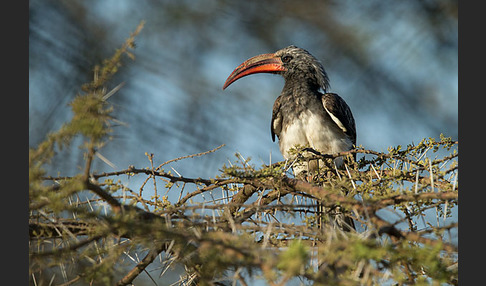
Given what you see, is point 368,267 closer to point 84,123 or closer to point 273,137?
point 84,123

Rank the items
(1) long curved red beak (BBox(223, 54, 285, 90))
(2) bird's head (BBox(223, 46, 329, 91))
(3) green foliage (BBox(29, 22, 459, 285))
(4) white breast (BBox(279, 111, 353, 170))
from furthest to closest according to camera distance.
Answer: (1) long curved red beak (BBox(223, 54, 285, 90))
(2) bird's head (BBox(223, 46, 329, 91))
(4) white breast (BBox(279, 111, 353, 170))
(3) green foliage (BBox(29, 22, 459, 285))

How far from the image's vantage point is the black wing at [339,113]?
12.9ft

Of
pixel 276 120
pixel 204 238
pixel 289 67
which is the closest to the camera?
pixel 204 238

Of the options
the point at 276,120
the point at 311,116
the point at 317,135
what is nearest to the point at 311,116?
the point at 311,116

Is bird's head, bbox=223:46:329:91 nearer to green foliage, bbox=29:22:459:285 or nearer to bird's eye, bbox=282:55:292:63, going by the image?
bird's eye, bbox=282:55:292:63

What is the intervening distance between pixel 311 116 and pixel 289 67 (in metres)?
0.93

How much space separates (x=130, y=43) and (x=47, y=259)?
2.15 feet

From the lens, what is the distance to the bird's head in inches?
182

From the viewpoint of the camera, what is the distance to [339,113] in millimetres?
3953

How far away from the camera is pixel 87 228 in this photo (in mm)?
1576

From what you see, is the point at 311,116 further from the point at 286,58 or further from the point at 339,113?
the point at 286,58

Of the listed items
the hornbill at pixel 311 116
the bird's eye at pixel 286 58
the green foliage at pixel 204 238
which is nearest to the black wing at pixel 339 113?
the hornbill at pixel 311 116

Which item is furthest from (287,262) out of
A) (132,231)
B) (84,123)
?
(84,123)

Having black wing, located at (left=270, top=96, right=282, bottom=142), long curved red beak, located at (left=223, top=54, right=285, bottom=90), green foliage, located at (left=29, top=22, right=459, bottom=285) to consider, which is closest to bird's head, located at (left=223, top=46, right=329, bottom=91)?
long curved red beak, located at (left=223, top=54, right=285, bottom=90)
